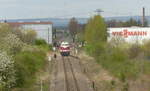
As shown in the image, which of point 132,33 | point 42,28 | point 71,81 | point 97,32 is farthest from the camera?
point 42,28

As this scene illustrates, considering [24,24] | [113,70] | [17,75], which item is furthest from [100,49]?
[24,24]

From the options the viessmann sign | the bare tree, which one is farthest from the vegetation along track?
the bare tree

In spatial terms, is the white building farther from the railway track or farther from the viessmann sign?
the railway track

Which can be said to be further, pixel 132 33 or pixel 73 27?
pixel 73 27

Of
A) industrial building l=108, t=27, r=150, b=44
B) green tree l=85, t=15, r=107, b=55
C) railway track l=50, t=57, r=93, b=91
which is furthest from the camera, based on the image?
industrial building l=108, t=27, r=150, b=44

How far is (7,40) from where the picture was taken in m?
32.5

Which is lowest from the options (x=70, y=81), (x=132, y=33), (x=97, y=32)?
(x=70, y=81)

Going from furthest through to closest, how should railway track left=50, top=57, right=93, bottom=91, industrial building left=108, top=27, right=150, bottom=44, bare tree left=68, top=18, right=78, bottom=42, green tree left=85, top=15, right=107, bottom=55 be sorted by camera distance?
bare tree left=68, top=18, right=78, bottom=42 < industrial building left=108, top=27, right=150, bottom=44 < green tree left=85, top=15, right=107, bottom=55 < railway track left=50, top=57, right=93, bottom=91

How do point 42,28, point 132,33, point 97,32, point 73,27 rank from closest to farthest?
1. point 97,32
2. point 132,33
3. point 42,28
4. point 73,27

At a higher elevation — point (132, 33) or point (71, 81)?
point (132, 33)

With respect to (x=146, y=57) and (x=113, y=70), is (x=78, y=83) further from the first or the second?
(x=146, y=57)

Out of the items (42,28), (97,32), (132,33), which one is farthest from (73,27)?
(97,32)

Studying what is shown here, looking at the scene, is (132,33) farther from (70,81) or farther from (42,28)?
(42,28)

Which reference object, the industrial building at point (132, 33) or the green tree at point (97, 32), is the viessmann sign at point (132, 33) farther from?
the green tree at point (97, 32)
